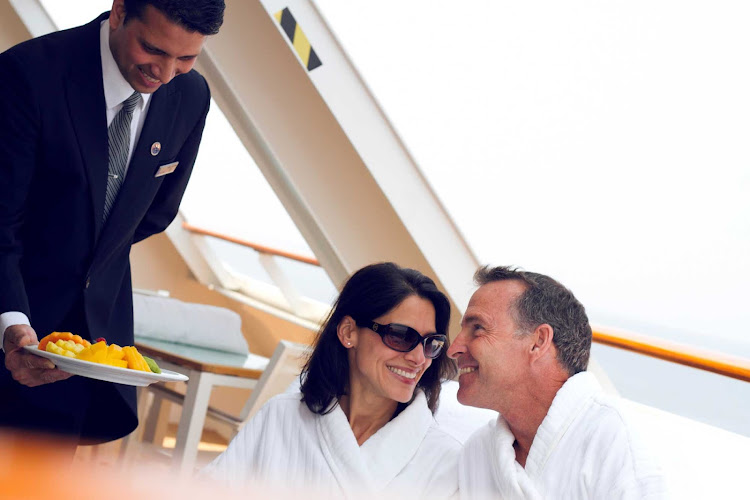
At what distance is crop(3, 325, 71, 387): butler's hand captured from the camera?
1.41 meters

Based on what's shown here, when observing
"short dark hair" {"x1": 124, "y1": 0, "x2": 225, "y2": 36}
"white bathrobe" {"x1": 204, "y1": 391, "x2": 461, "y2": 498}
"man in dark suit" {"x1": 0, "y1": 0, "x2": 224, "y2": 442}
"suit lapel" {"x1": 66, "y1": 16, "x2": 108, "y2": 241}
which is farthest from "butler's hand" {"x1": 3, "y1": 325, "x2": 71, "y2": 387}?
"short dark hair" {"x1": 124, "y1": 0, "x2": 225, "y2": 36}

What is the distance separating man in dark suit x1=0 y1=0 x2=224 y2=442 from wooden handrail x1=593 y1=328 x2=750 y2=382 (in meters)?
1.39

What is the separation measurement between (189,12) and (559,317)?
946 millimetres

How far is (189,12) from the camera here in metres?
1.50

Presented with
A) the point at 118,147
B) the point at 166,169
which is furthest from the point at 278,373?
the point at 118,147

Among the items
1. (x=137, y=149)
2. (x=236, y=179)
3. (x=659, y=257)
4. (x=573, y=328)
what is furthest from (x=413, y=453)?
(x=236, y=179)

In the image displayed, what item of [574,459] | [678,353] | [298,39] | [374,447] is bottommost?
[678,353]

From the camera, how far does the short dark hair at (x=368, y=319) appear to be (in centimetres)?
195

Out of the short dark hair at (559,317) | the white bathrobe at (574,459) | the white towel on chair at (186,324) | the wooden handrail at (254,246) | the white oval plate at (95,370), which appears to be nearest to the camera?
the white oval plate at (95,370)

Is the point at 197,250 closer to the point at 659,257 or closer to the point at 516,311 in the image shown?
the point at 659,257

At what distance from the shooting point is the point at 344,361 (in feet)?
6.58

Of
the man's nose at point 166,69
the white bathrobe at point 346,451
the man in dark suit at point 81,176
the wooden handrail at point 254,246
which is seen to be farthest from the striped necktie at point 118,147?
the wooden handrail at point 254,246

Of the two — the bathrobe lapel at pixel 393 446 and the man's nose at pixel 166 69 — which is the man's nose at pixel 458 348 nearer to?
the bathrobe lapel at pixel 393 446

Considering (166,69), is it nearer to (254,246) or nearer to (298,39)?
(298,39)
